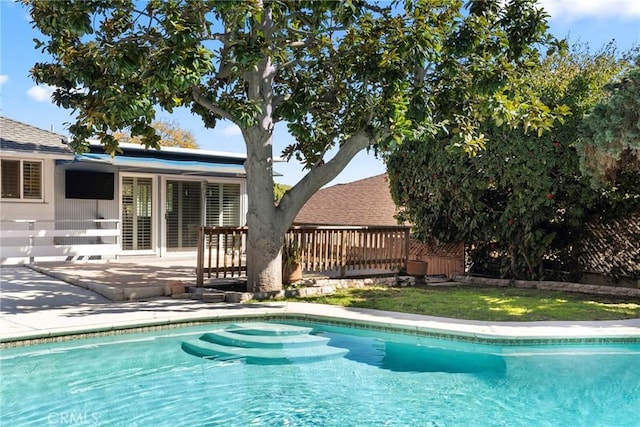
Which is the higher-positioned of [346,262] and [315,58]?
[315,58]

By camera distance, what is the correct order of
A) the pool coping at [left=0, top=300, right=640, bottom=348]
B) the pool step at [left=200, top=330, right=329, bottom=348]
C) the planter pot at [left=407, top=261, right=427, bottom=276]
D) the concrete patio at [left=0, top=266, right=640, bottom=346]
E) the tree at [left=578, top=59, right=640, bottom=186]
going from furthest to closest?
the planter pot at [left=407, top=261, right=427, bottom=276], the tree at [left=578, top=59, right=640, bottom=186], the pool step at [left=200, top=330, right=329, bottom=348], the concrete patio at [left=0, top=266, right=640, bottom=346], the pool coping at [left=0, top=300, right=640, bottom=348]

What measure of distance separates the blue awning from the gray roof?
3.50ft

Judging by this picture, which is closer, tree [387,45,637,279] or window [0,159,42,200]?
tree [387,45,637,279]

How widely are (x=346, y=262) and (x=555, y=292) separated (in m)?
5.50

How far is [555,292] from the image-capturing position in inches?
583

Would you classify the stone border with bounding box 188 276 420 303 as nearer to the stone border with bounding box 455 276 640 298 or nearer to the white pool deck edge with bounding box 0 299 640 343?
the white pool deck edge with bounding box 0 299 640 343

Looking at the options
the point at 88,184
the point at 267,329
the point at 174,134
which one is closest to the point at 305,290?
the point at 267,329

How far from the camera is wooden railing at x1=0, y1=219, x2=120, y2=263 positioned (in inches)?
685

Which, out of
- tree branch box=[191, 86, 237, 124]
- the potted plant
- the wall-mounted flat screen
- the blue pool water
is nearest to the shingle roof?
the wall-mounted flat screen

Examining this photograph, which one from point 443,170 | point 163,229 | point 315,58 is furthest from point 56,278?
point 443,170

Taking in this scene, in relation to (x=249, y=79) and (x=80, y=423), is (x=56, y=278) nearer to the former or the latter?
(x=249, y=79)

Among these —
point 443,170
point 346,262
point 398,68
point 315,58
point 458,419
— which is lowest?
point 458,419
